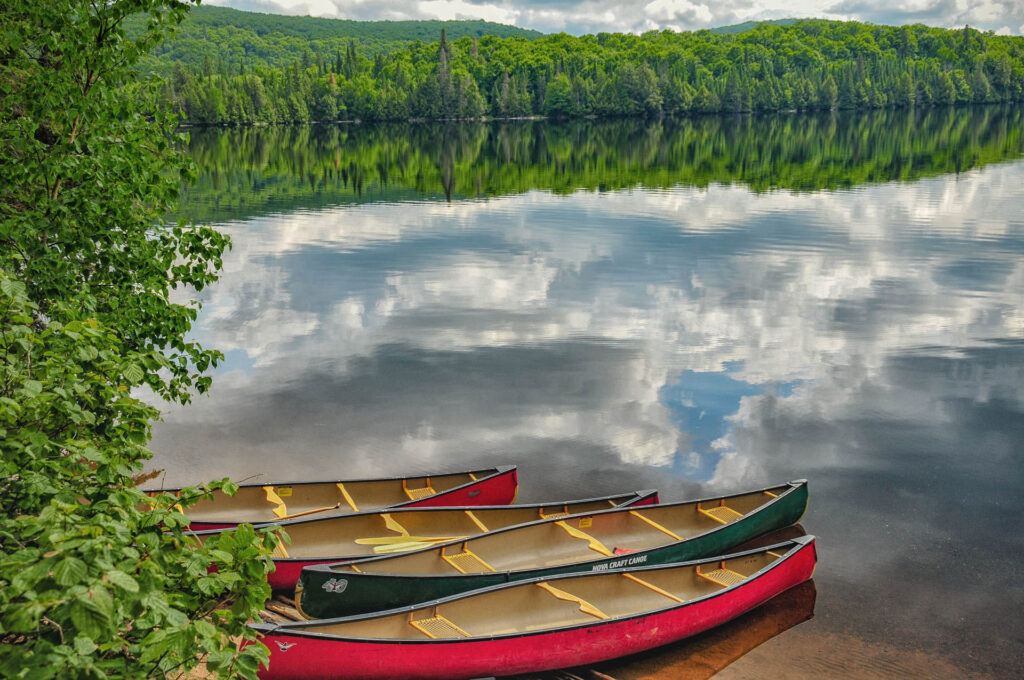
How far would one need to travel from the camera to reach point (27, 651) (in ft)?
17.9

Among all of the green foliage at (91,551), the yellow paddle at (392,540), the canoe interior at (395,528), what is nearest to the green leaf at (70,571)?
the green foliage at (91,551)

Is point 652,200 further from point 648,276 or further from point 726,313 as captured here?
point 726,313

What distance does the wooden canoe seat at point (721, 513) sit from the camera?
57.6ft

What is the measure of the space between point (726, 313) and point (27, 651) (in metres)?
33.6

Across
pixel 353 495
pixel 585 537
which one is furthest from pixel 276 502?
pixel 585 537

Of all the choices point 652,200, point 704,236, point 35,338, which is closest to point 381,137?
point 652,200

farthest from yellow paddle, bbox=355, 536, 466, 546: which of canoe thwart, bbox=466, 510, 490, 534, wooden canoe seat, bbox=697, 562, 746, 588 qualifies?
wooden canoe seat, bbox=697, 562, 746, 588

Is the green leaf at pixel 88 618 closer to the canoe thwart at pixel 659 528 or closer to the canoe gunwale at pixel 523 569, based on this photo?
the canoe gunwale at pixel 523 569

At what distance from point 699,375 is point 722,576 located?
1384cm

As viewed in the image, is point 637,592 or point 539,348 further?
point 539,348

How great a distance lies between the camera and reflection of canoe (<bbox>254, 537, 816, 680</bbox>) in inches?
456

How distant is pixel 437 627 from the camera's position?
12875 mm

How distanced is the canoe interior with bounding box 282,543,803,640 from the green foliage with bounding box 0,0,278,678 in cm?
313

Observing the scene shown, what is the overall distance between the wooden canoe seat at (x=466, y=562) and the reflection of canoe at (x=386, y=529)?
49cm
